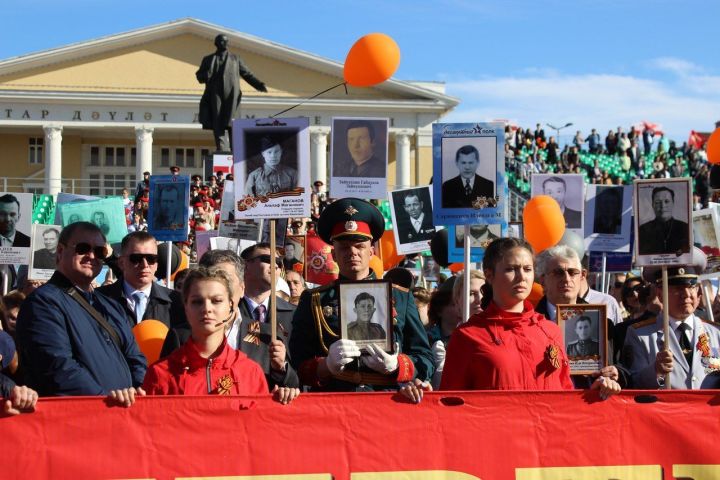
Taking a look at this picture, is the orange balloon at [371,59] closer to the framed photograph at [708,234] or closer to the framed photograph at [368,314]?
the framed photograph at [708,234]

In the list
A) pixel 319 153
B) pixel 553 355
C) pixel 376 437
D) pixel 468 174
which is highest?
pixel 319 153

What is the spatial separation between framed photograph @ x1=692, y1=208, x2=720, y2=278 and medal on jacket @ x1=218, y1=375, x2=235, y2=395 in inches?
228

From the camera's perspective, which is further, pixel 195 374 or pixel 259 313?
pixel 259 313

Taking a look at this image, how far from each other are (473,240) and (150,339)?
4.34 meters

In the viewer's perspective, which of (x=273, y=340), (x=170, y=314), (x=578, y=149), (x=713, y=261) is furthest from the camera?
(x=578, y=149)

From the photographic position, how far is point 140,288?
669 centimetres

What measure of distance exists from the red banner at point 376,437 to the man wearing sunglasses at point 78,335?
0.19 meters

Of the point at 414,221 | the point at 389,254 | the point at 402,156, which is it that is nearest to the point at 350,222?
the point at 414,221

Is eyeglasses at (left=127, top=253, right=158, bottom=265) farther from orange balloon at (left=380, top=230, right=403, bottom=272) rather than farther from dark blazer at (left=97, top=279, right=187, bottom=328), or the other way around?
orange balloon at (left=380, top=230, right=403, bottom=272)

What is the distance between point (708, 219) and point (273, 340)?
5.74 meters

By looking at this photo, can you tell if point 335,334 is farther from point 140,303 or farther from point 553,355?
point 140,303

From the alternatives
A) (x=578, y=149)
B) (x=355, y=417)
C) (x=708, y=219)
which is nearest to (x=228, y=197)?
Answer: (x=708, y=219)

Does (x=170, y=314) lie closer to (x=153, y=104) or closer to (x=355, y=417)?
(x=355, y=417)

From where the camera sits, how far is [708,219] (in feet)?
32.7
